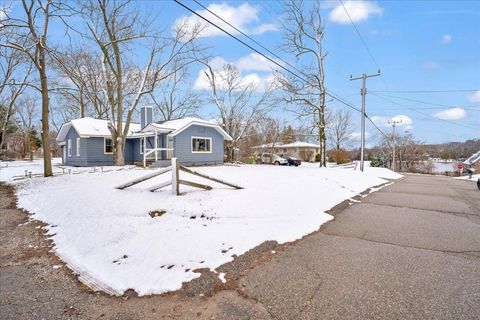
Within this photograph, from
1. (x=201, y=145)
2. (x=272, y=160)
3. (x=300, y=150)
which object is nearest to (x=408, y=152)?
(x=300, y=150)

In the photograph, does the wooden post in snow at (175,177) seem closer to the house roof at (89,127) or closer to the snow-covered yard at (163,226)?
Answer: the snow-covered yard at (163,226)

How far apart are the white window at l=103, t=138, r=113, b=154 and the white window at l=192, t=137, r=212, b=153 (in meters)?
7.25

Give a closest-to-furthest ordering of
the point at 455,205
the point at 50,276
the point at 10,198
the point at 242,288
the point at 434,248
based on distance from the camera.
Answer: the point at 242,288 → the point at 50,276 → the point at 434,248 → the point at 455,205 → the point at 10,198

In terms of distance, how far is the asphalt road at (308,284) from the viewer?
2.71 m

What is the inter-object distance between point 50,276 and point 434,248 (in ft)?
19.2

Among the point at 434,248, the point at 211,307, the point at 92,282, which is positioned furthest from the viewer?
the point at 434,248

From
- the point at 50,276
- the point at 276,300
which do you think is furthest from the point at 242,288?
the point at 50,276

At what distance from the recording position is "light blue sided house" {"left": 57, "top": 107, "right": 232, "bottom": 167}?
61.8 feet

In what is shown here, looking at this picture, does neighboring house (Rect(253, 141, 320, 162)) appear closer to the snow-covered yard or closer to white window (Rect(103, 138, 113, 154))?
white window (Rect(103, 138, 113, 154))

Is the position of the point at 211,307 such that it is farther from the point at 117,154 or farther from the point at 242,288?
the point at 117,154

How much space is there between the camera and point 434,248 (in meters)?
4.31

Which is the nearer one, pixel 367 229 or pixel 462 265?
pixel 462 265

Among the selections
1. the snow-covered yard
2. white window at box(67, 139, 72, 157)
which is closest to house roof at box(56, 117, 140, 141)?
white window at box(67, 139, 72, 157)

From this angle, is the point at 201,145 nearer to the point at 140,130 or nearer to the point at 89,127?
the point at 140,130
